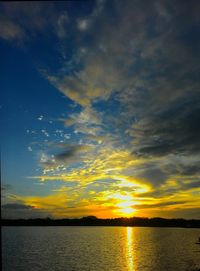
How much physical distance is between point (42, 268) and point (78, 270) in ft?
25.0

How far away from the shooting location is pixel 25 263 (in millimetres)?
71312

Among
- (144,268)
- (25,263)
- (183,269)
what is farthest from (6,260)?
(183,269)

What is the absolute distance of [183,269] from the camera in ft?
207

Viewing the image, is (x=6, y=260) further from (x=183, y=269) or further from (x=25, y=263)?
(x=183, y=269)

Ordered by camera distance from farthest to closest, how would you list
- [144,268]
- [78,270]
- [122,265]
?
1. [122,265]
2. [144,268]
3. [78,270]

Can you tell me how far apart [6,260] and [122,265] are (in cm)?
2681

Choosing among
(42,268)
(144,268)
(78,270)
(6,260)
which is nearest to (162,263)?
(144,268)

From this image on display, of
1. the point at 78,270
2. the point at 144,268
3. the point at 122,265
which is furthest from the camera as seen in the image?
the point at 122,265

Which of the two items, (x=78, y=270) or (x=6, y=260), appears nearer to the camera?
(x=78, y=270)

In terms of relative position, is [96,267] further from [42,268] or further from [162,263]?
[162,263]

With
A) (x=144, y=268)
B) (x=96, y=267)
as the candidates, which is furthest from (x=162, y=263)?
(x=96, y=267)

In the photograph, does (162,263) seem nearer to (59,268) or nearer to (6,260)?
(59,268)

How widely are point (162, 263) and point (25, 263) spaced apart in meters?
30.4

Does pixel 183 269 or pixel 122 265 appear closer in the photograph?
pixel 183 269
